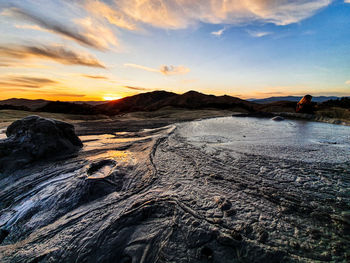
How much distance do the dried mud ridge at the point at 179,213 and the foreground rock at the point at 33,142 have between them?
56 centimetres

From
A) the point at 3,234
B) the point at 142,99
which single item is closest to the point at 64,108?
the point at 3,234

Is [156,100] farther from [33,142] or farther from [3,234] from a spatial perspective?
[3,234]

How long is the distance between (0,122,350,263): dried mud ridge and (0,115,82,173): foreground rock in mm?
563

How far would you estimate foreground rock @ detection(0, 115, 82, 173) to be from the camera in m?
3.36

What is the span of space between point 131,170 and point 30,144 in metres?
2.85

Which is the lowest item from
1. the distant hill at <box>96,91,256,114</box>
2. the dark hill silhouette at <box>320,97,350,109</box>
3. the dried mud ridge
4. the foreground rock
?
the dried mud ridge

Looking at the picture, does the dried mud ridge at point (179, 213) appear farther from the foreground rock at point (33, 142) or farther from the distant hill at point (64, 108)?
the distant hill at point (64, 108)

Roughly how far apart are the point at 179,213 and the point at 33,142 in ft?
13.8

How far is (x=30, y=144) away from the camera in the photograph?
12.1 feet

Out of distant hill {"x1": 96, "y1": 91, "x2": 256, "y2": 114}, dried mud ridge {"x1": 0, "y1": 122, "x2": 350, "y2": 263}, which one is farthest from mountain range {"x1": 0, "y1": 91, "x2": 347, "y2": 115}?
dried mud ridge {"x1": 0, "y1": 122, "x2": 350, "y2": 263}

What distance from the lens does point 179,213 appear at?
1.80 meters

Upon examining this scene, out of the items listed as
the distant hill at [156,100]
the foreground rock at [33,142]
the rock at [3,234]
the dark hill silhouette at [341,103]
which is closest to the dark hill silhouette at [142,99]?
the distant hill at [156,100]

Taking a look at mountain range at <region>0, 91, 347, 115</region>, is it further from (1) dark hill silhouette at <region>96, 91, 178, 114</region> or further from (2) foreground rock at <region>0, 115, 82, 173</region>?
(2) foreground rock at <region>0, 115, 82, 173</region>

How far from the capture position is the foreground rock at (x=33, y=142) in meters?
3.36
